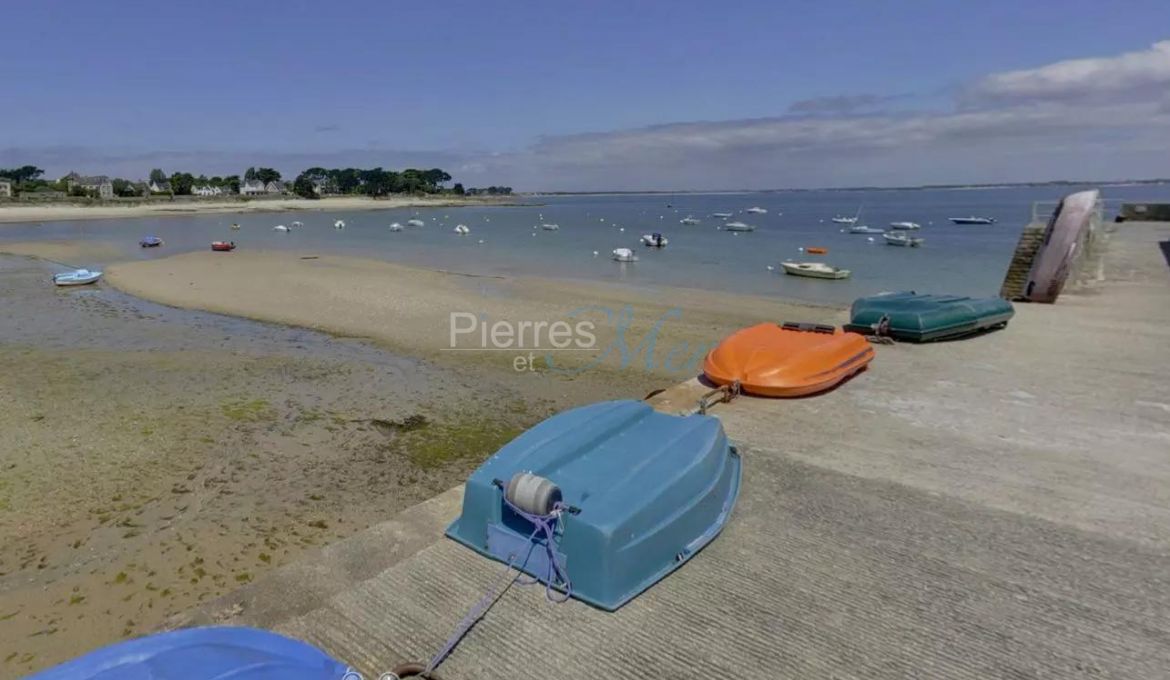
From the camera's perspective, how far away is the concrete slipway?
306 centimetres

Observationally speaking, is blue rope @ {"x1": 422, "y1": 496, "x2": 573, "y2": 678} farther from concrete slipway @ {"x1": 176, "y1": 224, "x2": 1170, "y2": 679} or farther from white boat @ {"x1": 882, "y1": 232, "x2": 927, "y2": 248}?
white boat @ {"x1": 882, "y1": 232, "x2": 927, "y2": 248}

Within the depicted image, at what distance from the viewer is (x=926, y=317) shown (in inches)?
345

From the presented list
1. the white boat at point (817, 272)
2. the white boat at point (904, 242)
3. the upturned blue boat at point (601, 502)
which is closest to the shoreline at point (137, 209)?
the white boat at point (817, 272)

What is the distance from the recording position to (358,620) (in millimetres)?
3318

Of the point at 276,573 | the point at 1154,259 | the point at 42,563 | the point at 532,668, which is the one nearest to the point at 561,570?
the point at 532,668

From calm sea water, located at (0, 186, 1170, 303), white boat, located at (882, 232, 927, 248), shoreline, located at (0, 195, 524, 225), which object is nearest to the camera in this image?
calm sea water, located at (0, 186, 1170, 303)

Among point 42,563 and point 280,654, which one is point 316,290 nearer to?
point 42,563

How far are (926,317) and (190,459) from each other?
10.3m

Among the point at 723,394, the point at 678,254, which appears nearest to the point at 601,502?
the point at 723,394

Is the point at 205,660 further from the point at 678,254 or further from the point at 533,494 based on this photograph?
the point at 678,254

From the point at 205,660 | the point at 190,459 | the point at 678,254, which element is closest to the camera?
the point at 205,660

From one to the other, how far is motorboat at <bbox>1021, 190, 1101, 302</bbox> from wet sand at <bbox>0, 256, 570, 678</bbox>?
367 inches

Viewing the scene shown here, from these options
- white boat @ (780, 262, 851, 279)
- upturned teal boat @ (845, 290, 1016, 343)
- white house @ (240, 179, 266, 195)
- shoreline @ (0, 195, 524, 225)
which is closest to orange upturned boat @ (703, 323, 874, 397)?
upturned teal boat @ (845, 290, 1016, 343)

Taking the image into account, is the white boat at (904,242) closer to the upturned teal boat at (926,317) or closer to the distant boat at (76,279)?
the upturned teal boat at (926,317)
